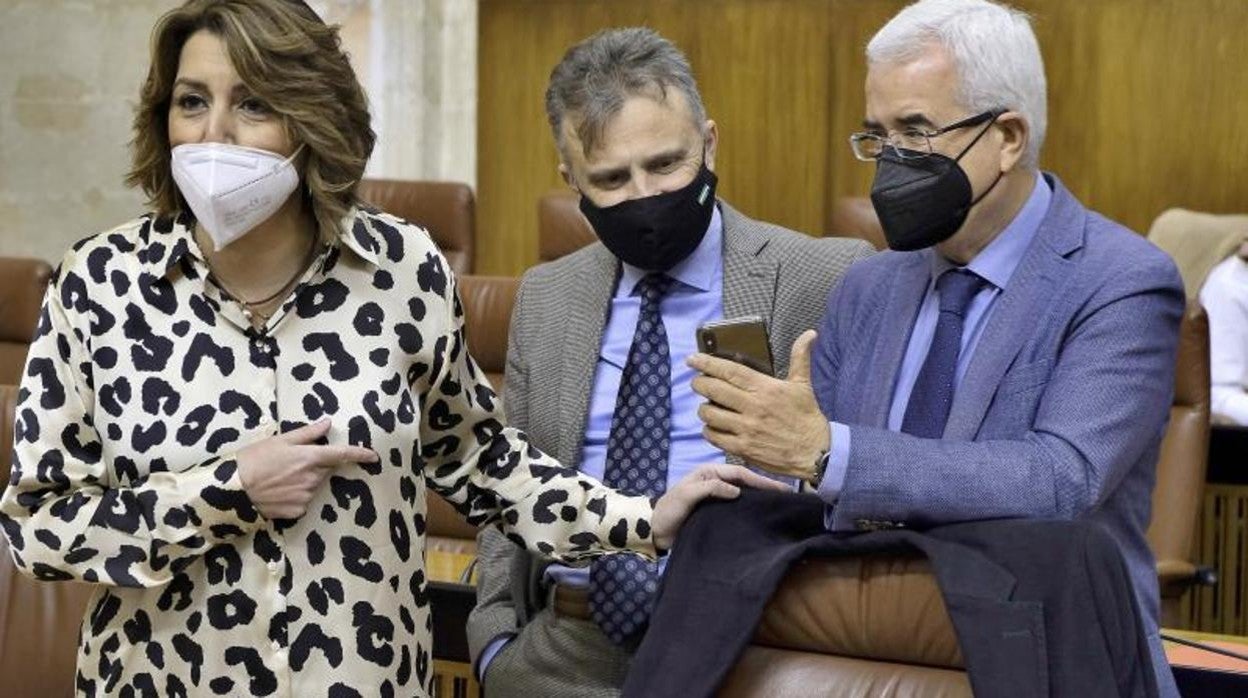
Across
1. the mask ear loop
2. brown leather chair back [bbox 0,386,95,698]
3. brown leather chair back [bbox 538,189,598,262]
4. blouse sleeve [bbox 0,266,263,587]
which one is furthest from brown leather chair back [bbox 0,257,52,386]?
the mask ear loop

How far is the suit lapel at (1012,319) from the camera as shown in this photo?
2064 mm

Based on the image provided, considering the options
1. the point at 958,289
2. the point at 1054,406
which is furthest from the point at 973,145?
the point at 1054,406

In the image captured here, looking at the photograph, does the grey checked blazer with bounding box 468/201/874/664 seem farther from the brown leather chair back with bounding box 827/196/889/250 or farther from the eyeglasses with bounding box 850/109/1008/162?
the brown leather chair back with bounding box 827/196/889/250

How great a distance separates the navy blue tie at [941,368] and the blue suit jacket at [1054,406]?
0.04 metres

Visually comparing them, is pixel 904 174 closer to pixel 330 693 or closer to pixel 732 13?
pixel 330 693

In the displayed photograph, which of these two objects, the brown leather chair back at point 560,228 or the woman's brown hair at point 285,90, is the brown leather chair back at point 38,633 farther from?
the brown leather chair back at point 560,228

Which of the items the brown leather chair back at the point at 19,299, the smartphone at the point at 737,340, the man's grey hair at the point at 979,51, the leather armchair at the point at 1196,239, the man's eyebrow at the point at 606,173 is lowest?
the brown leather chair back at the point at 19,299

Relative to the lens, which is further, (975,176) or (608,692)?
(608,692)

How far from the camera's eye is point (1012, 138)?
7.12 feet

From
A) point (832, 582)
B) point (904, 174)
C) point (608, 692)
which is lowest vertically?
point (608, 692)

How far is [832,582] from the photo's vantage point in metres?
1.88

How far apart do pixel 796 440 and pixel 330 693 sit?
23.8 inches

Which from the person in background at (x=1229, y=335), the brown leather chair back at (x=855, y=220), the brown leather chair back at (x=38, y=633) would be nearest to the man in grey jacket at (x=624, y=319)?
the brown leather chair back at (x=38, y=633)

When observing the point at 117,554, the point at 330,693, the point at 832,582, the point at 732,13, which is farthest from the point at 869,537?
the point at 732,13
